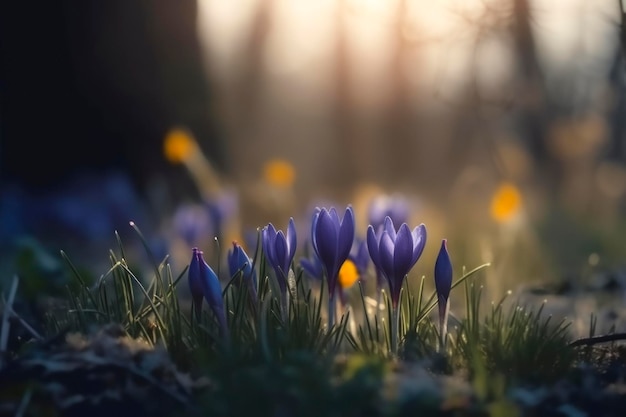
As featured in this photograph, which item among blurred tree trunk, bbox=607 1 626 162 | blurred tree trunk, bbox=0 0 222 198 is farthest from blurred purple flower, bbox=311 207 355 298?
blurred tree trunk, bbox=0 0 222 198

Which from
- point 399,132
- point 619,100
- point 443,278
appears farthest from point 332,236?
point 399,132

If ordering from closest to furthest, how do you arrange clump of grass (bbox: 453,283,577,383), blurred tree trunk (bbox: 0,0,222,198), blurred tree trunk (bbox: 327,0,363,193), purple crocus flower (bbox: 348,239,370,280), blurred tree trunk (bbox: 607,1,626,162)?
1. clump of grass (bbox: 453,283,577,383)
2. purple crocus flower (bbox: 348,239,370,280)
3. blurred tree trunk (bbox: 607,1,626,162)
4. blurred tree trunk (bbox: 0,0,222,198)
5. blurred tree trunk (bbox: 327,0,363,193)

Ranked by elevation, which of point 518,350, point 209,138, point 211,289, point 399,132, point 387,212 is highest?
point 399,132

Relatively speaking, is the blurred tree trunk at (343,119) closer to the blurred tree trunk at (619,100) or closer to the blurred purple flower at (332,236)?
the blurred tree trunk at (619,100)

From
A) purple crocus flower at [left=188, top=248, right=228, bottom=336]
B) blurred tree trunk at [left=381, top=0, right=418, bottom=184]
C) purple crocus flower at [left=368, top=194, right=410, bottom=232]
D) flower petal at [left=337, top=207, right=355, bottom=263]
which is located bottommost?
purple crocus flower at [left=188, top=248, right=228, bottom=336]

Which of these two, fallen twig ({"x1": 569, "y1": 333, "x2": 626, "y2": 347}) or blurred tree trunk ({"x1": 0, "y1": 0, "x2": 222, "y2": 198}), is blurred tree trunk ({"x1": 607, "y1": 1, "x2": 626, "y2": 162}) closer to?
fallen twig ({"x1": 569, "y1": 333, "x2": 626, "y2": 347})

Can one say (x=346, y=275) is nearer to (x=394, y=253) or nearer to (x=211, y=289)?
(x=394, y=253)

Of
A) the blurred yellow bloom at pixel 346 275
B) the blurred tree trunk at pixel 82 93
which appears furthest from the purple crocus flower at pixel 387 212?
the blurred tree trunk at pixel 82 93

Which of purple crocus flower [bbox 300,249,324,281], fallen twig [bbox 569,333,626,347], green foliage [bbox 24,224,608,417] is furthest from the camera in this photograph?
purple crocus flower [bbox 300,249,324,281]
